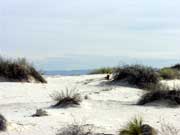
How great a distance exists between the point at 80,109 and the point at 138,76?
6813mm

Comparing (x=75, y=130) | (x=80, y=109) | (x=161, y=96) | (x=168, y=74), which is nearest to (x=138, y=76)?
(x=168, y=74)

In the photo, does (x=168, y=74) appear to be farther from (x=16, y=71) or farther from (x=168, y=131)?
(x=168, y=131)

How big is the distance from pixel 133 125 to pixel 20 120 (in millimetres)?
2769

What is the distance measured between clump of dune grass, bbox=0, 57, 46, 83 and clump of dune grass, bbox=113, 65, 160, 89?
9.73 feet

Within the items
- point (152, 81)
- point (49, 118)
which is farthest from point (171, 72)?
point (49, 118)

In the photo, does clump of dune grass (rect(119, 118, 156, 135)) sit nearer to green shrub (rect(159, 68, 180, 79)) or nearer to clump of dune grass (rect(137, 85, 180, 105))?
clump of dune grass (rect(137, 85, 180, 105))

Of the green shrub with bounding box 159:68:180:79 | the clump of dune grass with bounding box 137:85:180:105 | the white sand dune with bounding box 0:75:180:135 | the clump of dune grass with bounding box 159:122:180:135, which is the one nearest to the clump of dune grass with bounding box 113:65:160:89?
the white sand dune with bounding box 0:75:180:135

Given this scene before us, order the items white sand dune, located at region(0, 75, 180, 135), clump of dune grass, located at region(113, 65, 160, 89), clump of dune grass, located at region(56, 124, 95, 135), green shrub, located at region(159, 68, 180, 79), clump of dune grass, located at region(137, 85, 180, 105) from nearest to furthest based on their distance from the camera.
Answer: clump of dune grass, located at region(56, 124, 95, 135)
white sand dune, located at region(0, 75, 180, 135)
clump of dune grass, located at region(137, 85, 180, 105)
clump of dune grass, located at region(113, 65, 160, 89)
green shrub, located at region(159, 68, 180, 79)

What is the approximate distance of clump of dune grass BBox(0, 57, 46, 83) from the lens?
22203 millimetres

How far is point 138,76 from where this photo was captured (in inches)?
864

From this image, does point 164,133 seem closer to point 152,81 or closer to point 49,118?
point 49,118

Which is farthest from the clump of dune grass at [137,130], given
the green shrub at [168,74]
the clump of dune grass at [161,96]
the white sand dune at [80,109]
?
the green shrub at [168,74]

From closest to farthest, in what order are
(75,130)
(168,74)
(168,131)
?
(75,130) → (168,131) → (168,74)

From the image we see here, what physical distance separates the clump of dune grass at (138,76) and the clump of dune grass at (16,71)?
2965mm
